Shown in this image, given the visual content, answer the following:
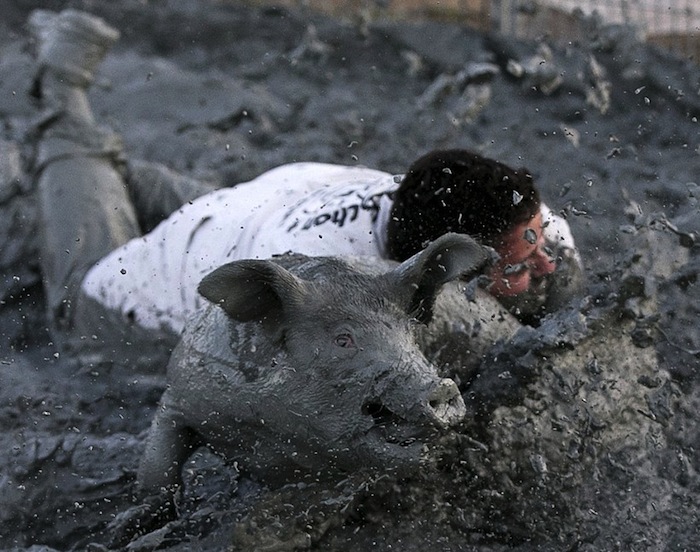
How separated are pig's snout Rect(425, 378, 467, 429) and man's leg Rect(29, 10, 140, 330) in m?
2.61

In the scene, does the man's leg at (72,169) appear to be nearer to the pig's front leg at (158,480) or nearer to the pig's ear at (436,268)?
the pig's front leg at (158,480)

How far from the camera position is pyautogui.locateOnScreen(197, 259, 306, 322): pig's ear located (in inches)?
104

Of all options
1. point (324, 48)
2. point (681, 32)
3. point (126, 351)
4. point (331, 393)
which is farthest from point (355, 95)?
point (331, 393)

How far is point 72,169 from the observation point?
16.8ft

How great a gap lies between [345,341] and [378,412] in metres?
0.19

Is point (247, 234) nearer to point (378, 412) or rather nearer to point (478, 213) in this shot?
point (478, 213)

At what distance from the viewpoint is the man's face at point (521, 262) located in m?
3.29

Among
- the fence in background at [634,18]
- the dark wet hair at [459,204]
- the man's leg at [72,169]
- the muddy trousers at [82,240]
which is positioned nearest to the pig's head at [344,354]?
the dark wet hair at [459,204]

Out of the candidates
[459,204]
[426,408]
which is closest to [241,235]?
[459,204]

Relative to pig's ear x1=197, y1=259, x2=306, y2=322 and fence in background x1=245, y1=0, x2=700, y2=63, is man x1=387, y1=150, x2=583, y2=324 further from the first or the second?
fence in background x1=245, y1=0, x2=700, y2=63

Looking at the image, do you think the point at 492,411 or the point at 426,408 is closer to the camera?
the point at 426,408

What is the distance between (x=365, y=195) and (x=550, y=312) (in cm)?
73

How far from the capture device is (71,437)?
12.0ft

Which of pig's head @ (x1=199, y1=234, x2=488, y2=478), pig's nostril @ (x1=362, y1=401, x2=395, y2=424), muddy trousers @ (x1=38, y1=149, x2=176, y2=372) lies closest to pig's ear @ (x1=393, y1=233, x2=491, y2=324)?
pig's head @ (x1=199, y1=234, x2=488, y2=478)
